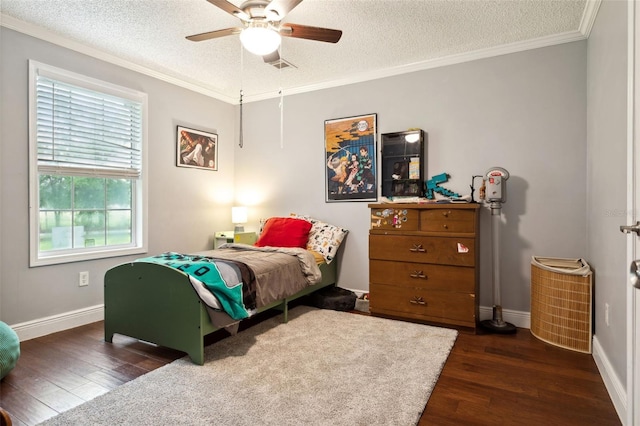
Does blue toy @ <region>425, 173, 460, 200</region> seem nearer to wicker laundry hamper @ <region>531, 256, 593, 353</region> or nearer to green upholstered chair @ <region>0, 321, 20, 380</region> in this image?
wicker laundry hamper @ <region>531, 256, 593, 353</region>

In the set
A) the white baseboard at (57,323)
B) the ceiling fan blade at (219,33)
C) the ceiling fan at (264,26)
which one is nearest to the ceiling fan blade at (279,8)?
the ceiling fan at (264,26)

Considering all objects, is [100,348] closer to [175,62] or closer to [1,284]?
[1,284]

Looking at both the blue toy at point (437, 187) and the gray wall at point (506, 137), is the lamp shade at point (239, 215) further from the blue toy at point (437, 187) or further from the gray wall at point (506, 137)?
the blue toy at point (437, 187)

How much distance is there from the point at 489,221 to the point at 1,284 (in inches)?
159

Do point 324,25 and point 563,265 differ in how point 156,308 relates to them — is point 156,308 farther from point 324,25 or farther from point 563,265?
point 563,265

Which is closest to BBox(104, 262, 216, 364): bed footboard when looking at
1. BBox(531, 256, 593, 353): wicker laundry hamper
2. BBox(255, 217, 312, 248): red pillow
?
BBox(255, 217, 312, 248): red pillow

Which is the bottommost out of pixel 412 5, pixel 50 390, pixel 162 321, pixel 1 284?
pixel 50 390

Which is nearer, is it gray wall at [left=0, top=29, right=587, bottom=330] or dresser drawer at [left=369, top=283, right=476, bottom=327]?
gray wall at [left=0, top=29, right=587, bottom=330]

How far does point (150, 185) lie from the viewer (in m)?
3.79

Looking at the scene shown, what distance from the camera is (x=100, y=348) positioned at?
8.73 feet

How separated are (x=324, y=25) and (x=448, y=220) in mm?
1883

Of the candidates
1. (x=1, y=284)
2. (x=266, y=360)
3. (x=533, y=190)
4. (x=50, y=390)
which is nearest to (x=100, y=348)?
(x=50, y=390)

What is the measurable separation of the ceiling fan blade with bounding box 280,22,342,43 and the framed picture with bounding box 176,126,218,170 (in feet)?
7.19

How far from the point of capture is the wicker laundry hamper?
2557 mm
